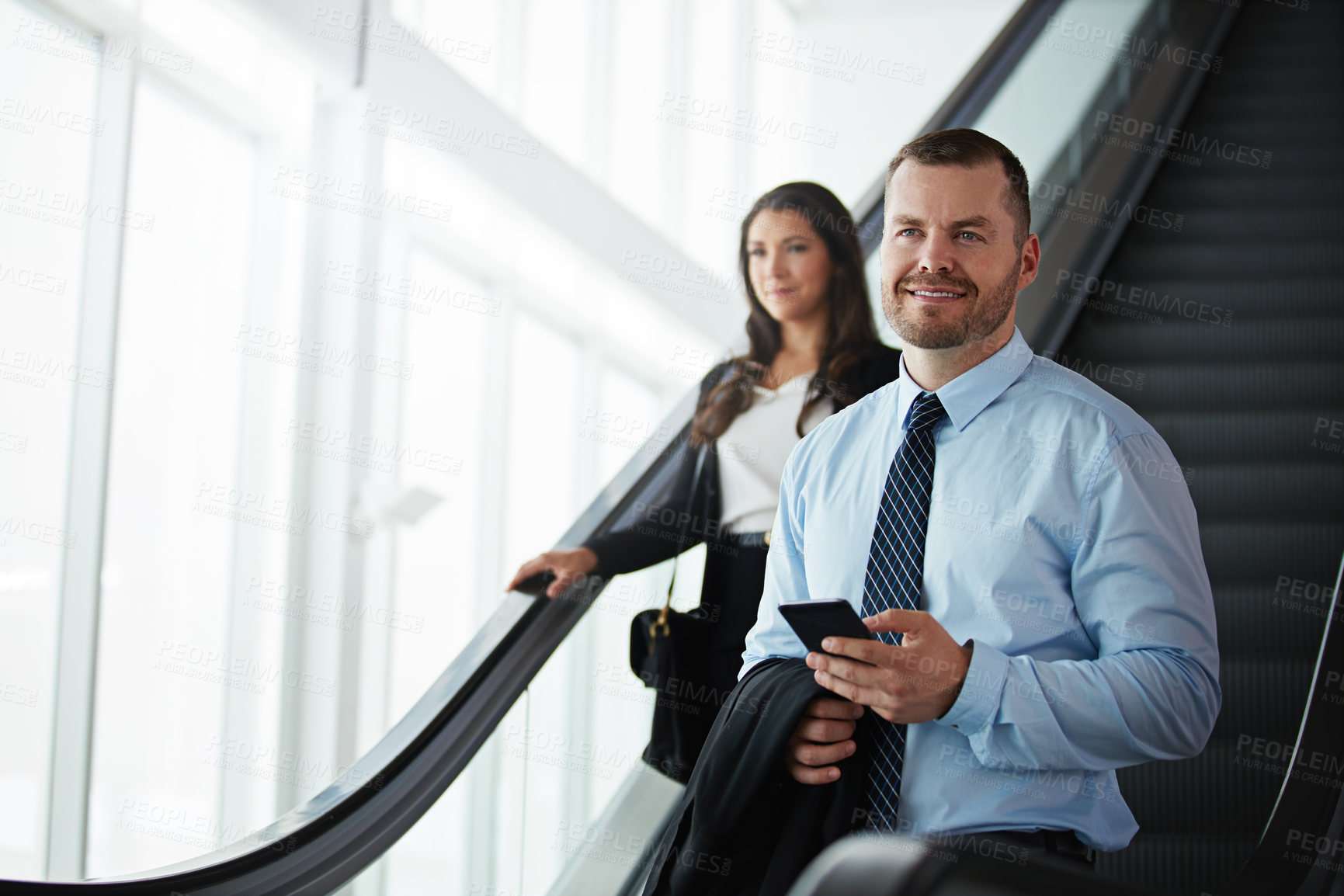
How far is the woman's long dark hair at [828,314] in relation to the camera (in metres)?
2.93

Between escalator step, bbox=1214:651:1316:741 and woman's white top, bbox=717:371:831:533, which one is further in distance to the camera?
escalator step, bbox=1214:651:1316:741

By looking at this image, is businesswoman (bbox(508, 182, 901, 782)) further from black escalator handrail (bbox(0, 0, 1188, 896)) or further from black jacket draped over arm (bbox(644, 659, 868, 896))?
black jacket draped over arm (bbox(644, 659, 868, 896))

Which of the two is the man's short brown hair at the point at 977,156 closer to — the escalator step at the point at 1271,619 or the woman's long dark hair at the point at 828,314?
the woman's long dark hair at the point at 828,314

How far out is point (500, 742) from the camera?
8.73 ft

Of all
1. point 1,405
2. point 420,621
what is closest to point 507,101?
point 420,621

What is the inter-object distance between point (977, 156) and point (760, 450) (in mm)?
1154

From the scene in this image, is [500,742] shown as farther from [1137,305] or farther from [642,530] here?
[1137,305]

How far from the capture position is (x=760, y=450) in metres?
2.83

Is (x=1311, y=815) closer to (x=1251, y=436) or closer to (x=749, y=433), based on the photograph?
(x=749, y=433)

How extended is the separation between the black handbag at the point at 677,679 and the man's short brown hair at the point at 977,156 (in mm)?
1290

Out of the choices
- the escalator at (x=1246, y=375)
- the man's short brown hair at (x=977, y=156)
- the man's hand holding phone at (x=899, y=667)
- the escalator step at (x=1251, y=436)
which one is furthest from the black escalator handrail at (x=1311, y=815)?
the escalator step at (x=1251, y=436)

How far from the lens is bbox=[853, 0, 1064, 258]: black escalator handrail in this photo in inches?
140

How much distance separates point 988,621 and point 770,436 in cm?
123

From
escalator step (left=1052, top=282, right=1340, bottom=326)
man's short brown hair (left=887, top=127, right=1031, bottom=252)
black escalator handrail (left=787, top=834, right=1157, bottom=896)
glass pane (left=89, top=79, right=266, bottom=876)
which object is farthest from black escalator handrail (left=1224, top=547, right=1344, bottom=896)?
glass pane (left=89, top=79, right=266, bottom=876)
